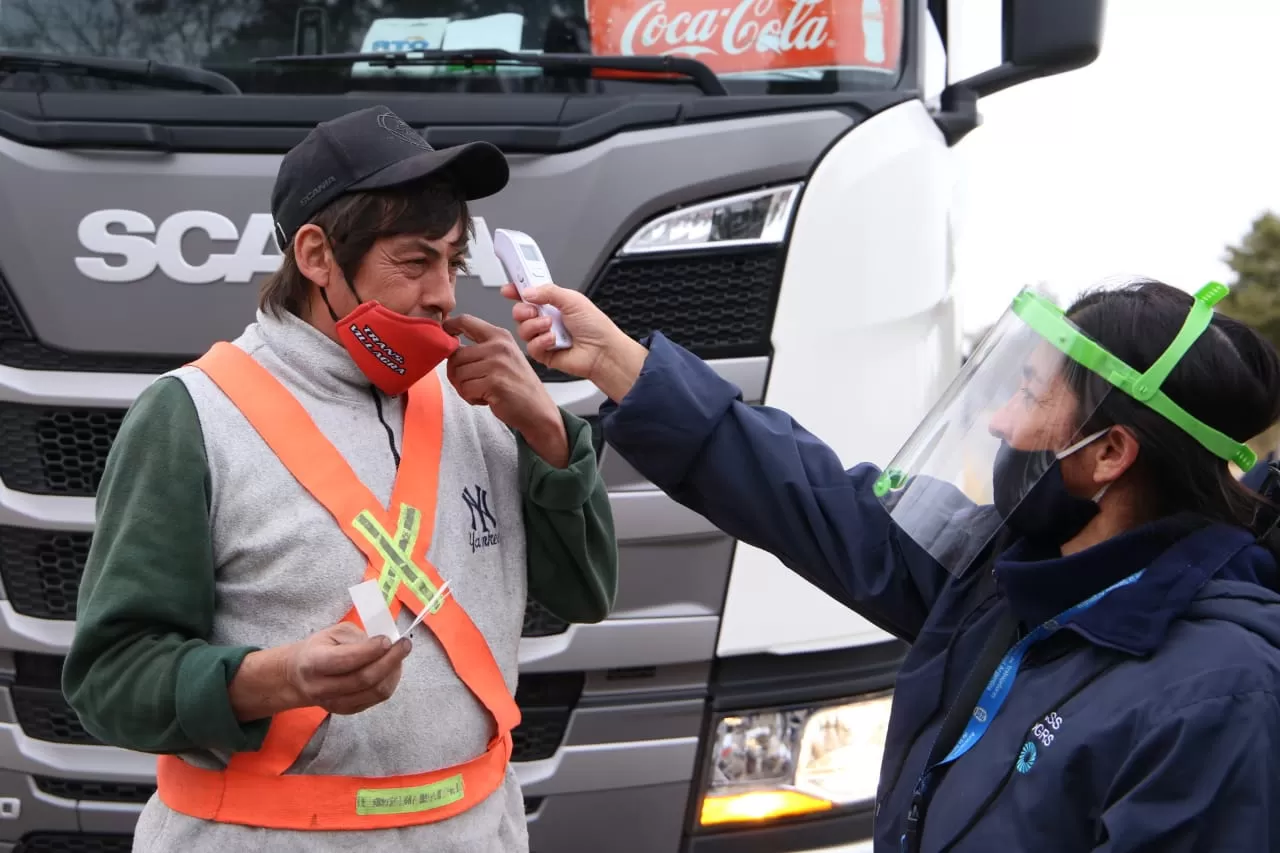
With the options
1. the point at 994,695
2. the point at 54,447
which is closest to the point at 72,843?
the point at 54,447

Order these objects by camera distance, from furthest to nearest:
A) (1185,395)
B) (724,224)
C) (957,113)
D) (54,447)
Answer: (957,113) → (724,224) → (54,447) → (1185,395)

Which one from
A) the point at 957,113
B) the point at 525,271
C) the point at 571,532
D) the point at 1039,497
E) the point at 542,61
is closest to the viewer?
the point at 1039,497

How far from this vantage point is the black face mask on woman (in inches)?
74.4

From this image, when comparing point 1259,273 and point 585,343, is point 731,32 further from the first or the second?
point 1259,273

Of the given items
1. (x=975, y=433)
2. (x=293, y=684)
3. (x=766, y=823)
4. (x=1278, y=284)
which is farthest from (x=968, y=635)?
(x=1278, y=284)

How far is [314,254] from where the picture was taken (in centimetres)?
215

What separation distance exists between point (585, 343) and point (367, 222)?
0.38 m

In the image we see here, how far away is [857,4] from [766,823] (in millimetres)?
2018

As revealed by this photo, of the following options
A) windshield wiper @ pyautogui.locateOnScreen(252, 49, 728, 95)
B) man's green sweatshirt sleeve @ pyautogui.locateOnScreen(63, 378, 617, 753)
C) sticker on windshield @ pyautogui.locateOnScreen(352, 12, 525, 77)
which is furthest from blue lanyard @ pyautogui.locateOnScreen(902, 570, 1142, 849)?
sticker on windshield @ pyautogui.locateOnScreen(352, 12, 525, 77)

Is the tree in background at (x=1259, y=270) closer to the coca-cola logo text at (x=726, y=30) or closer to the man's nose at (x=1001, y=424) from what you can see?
the coca-cola logo text at (x=726, y=30)

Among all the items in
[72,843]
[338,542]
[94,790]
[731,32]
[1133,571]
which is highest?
[731,32]

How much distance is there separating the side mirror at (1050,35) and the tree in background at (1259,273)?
109ft

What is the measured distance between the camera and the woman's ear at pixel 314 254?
84.2 inches

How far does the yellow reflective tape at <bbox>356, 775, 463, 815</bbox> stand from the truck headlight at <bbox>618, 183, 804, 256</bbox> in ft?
4.58
